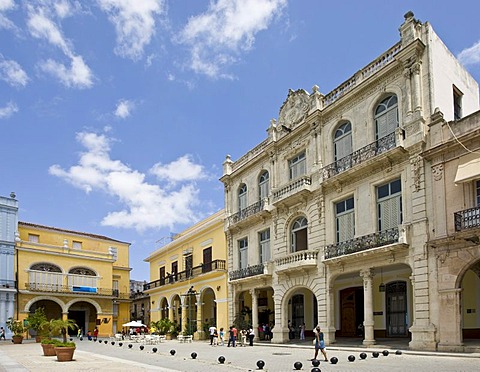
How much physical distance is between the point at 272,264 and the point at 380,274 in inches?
239

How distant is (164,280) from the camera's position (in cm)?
4216

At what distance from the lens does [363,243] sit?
2183 cm

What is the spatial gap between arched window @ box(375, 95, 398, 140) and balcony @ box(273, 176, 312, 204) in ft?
15.0

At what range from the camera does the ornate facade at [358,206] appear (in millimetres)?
19703

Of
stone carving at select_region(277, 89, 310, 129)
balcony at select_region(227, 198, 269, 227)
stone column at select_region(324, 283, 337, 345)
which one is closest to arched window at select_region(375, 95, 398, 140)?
stone carving at select_region(277, 89, 310, 129)

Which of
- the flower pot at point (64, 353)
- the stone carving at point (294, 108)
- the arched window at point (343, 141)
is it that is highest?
the stone carving at point (294, 108)

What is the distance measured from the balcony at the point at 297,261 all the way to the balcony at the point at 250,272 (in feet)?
4.92

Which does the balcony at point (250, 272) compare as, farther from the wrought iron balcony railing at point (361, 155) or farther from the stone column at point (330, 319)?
the wrought iron balcony railing at point (361, 155)

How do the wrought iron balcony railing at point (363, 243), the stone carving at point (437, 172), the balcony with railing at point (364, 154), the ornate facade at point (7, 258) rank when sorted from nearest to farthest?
the stone carving at point (437, 172), the wrought iron balcony railing at point (363, 243), the balcony with railing at point (364, 154), the ornate facade at point (7, 258)

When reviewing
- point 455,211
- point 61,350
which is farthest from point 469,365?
point 61,350

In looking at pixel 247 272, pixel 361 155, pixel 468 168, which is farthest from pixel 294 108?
pixel 468 168

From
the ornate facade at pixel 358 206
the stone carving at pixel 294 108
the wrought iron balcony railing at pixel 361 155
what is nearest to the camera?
the ornate facade at pixel 358 206

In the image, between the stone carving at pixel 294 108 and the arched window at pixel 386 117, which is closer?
the arched window at pixel 386 117

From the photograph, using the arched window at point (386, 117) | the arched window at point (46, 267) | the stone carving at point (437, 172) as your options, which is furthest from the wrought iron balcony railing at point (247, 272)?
the arched window at point (46, 267)
